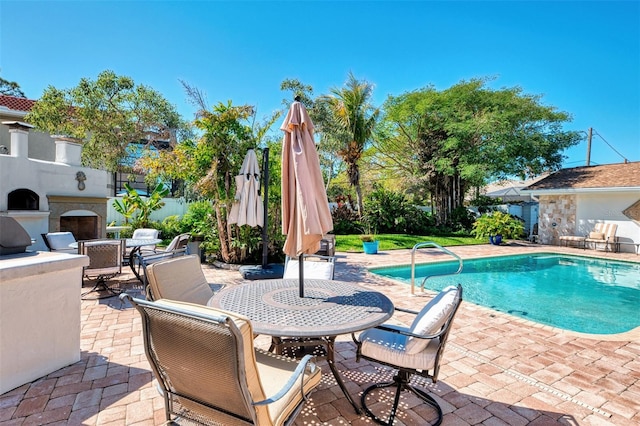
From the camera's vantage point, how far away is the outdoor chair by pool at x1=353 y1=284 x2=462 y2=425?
8.70ft

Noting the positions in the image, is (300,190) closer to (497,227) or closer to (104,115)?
(497,227)

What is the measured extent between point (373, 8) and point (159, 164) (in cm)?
916

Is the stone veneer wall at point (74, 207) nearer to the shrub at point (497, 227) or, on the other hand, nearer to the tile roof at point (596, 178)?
the shrub at point (497, 227)

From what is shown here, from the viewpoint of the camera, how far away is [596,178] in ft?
55.0

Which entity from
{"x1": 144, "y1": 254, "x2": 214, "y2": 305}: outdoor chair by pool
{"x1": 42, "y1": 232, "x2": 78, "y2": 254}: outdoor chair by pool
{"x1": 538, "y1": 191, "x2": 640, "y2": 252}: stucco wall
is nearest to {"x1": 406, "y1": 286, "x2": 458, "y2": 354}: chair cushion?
{"x1": 144, "y1": 254, "x2": 214, "y2": 305}: outdoor chair by pool

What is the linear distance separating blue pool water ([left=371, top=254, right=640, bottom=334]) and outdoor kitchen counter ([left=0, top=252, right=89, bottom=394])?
24.5ft

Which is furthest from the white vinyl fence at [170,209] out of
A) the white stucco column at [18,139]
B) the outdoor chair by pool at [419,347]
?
the outdoor chair by pool at [419,347]

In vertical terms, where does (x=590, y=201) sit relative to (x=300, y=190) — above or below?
above

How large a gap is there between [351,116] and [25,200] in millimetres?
14657

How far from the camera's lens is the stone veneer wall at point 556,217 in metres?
16.9

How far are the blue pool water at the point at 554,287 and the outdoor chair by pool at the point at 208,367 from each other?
6431 millimetres

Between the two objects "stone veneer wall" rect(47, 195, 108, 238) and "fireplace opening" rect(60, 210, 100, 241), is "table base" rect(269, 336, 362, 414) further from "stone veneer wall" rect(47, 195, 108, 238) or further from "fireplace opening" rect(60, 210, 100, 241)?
"fireplace opening" rect(60, 210, 100, 241)

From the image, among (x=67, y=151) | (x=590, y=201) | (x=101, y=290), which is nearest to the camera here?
(x=101, y=290)

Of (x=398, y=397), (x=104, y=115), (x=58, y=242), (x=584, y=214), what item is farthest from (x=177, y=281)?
(x=584, y=214)
